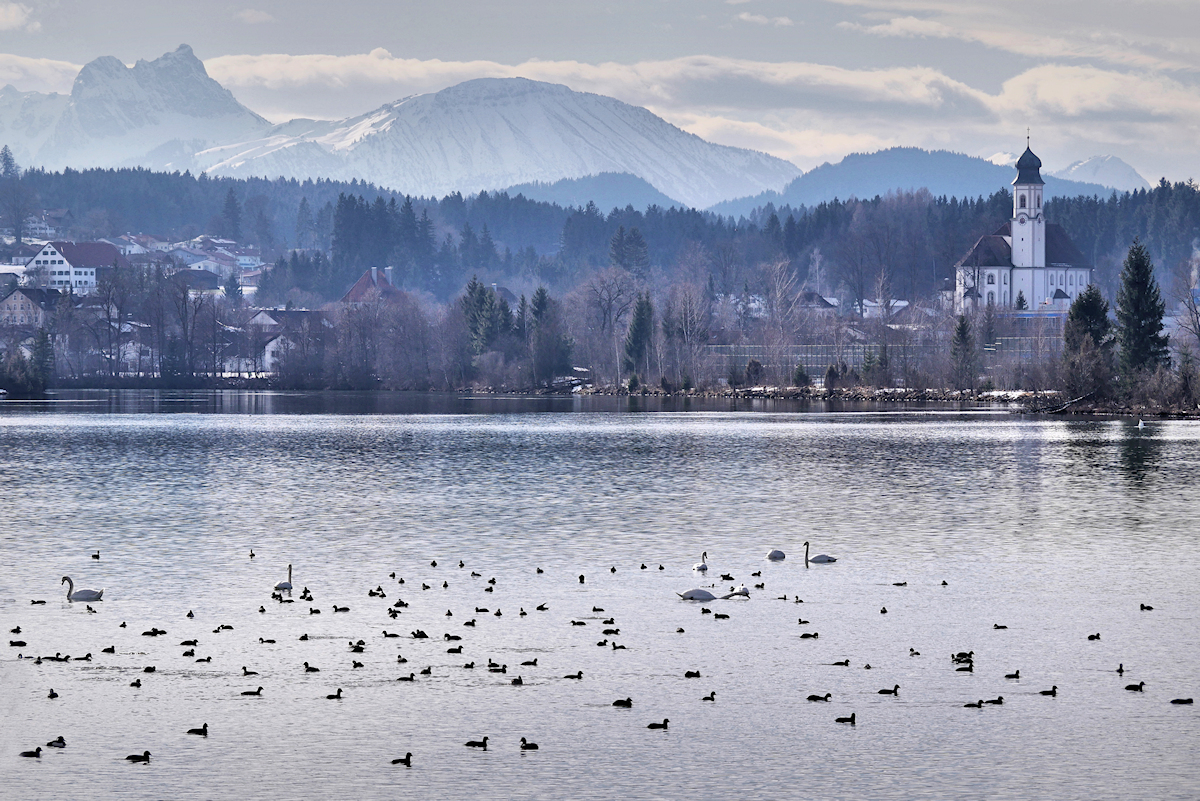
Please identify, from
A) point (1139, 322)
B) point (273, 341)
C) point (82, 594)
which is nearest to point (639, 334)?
point (1139, 322)

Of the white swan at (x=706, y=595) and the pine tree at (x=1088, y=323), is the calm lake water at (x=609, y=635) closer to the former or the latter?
the white swan at (x=706, y=595)

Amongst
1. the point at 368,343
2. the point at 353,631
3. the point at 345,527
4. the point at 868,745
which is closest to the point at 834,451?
the point at 345,527

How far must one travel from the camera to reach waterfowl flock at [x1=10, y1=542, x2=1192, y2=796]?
692 inches

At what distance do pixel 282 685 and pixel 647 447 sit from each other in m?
46.3

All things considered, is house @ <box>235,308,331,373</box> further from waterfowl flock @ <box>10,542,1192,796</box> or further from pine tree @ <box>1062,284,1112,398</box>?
waterfowl flock @ <box>10,542,1192,796</box>

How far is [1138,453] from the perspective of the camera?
190 ft

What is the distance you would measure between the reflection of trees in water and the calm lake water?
32.4 inches

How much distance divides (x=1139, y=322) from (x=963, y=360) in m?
29.8

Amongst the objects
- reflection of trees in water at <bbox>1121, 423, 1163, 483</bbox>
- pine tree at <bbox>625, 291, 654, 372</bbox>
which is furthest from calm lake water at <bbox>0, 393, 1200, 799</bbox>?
pine tree at <bbox>625, 291, 654, 372</bbox>

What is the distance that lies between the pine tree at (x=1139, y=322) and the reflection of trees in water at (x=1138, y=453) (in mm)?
19358

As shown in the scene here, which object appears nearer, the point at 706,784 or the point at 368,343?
the point at 706,784

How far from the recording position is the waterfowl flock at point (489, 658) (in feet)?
57.7

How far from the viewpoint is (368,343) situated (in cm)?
16725

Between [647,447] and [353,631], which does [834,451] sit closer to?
[647,447]
